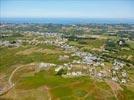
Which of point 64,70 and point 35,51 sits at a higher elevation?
point 64,70

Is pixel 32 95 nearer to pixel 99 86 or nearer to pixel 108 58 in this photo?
pixel 99 86

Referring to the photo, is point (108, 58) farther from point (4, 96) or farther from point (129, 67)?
point (4, 96)

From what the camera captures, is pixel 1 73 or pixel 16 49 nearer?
pixel 1 73

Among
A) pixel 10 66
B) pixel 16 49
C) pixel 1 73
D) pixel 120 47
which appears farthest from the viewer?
pixel 120 47

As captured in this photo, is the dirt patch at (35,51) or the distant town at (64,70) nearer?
the distant town at (64,70)

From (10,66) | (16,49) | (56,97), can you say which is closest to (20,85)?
(56,97)

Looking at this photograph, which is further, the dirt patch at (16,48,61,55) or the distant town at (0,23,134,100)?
the dirt patch at (16,48,61,55)

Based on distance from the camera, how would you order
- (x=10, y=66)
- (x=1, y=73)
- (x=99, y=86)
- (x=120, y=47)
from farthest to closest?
(x=120, y=47) → (x=10, y=66) → (x=1, y=73) → (x=99, y=86)

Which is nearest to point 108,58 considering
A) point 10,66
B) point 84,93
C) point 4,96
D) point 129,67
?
point 129,67

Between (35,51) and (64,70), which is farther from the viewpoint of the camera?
(35,51)
